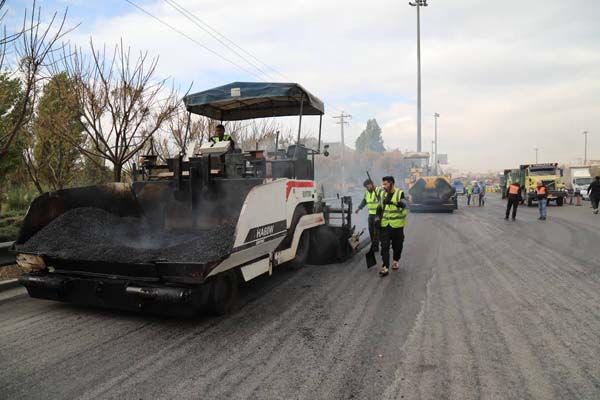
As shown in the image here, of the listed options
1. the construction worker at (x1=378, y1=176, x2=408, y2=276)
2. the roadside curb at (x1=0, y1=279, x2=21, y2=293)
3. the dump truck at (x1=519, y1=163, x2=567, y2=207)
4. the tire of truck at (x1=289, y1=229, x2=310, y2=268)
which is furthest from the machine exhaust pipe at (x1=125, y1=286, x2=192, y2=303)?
the dump truck at (x1=519, y1=163, x2=567, y2=207)

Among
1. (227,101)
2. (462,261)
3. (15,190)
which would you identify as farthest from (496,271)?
(15,190)

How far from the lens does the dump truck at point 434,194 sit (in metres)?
18.1

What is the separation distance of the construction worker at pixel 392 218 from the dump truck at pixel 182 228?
1.02m

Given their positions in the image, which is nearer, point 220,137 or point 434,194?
point 220,137

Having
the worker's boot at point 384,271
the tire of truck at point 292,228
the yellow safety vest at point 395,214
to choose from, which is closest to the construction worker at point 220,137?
the tire of truck at point 292,228

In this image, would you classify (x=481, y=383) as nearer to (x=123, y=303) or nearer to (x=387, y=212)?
(x=123, y=303)

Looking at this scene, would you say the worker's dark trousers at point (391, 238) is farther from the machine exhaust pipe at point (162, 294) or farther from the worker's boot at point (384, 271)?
the machine exhaust pipe at point (162, 294)

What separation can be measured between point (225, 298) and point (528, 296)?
3531 millimetres

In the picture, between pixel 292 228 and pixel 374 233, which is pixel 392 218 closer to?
pixel 374 233

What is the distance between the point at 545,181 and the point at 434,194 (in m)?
8.64

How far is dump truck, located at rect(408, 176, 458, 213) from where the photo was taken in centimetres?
1811

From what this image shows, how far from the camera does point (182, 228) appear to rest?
536 cm

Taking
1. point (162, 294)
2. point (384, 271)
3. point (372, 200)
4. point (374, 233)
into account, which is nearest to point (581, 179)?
point (372, 200)

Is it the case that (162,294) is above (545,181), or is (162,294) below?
below
